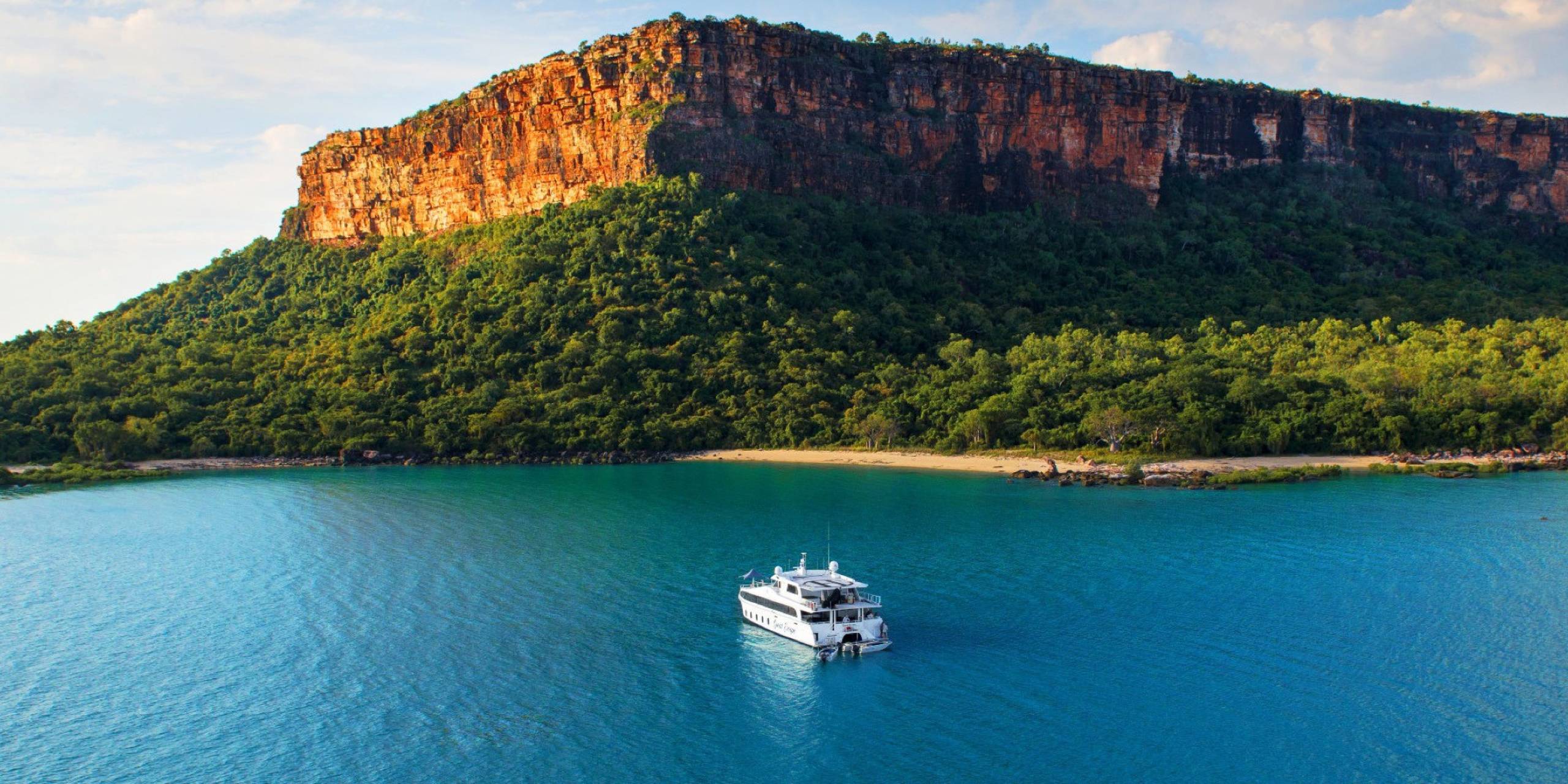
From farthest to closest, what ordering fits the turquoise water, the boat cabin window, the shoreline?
the shoreline < the boat cabin window < the turquoise water

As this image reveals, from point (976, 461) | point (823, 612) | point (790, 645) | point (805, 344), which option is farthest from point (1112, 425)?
point (790, 645)

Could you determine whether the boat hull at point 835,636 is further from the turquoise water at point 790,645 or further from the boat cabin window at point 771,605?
the turquoise water at point 790,645

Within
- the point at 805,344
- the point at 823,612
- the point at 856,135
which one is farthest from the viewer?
the point at 856,135

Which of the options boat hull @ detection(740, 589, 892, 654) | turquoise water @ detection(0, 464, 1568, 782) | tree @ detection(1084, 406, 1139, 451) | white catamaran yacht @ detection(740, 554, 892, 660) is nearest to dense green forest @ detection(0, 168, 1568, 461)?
tree @ detection(1084, 406, 1139, 451)

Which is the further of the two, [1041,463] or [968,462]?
[968,462]

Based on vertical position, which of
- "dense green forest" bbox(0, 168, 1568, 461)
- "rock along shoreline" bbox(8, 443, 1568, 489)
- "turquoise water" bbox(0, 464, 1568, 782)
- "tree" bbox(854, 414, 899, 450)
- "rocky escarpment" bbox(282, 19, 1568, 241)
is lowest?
"turquoise water" bbox(0, 464, 1568, 782)

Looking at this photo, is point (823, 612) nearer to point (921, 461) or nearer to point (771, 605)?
point (771, 605)

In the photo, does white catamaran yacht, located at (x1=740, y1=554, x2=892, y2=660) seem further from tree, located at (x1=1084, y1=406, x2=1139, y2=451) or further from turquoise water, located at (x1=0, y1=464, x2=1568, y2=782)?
tree, located at (x1=1084, y1=406, x2=1139, y2=451)
